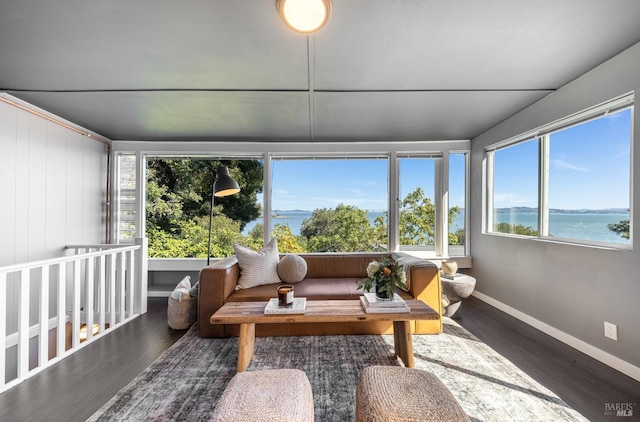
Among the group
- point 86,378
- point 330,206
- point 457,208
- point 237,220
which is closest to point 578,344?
point 457,208

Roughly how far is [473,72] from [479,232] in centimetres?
248

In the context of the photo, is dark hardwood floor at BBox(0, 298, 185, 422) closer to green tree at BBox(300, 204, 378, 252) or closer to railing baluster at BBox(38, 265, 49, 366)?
railing baluster at BBox(38, 265, 49, 366)

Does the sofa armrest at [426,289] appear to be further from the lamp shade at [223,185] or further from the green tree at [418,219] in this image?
the lamp shade at [223,185]

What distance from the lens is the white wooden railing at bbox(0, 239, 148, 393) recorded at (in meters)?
2.03

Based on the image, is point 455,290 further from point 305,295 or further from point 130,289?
point 130,289

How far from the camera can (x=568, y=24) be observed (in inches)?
67.4

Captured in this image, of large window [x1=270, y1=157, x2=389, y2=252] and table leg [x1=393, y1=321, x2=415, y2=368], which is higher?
large window [x1=270, y1=157, x2=389, y2=252]

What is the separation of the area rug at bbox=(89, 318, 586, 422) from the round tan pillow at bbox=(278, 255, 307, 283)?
660mm

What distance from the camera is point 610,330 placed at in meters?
2.15

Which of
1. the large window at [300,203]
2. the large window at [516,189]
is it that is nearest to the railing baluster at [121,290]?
the large window at [300,203]

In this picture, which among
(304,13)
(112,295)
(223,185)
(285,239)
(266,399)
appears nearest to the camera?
(266,399)

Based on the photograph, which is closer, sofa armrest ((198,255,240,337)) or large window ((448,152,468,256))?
sofa armrest ((198,255,240,337))

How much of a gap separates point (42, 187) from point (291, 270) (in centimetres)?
280
